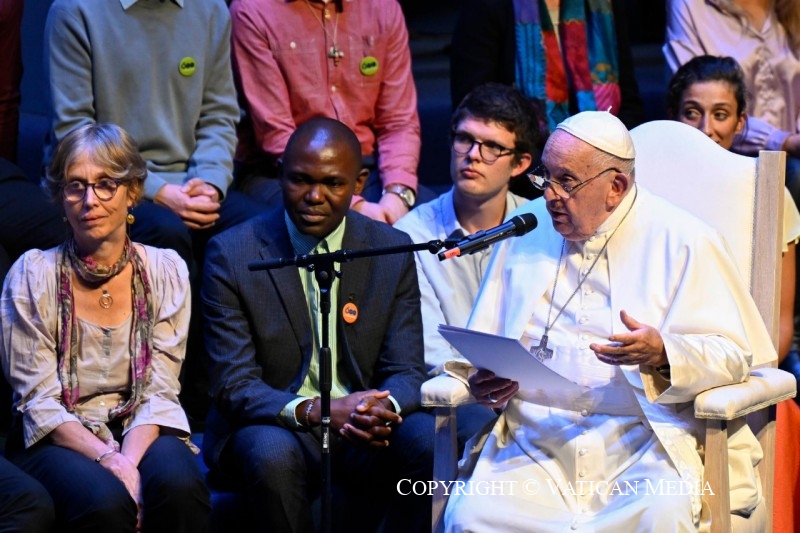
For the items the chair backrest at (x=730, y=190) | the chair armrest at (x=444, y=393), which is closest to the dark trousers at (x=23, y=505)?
the chair armrest at (x=444, y=393)

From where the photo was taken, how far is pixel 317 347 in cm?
457

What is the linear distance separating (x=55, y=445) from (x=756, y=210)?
2.38m

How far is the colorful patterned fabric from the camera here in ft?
19.9

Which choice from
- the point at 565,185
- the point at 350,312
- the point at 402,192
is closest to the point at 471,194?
the point at 402,192

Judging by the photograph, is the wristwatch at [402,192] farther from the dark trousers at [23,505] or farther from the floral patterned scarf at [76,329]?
the dark trousers at [23,505]

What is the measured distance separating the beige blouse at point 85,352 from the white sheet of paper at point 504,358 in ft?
3.44

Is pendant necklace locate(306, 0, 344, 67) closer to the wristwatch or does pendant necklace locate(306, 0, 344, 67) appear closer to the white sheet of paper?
the wristwatch

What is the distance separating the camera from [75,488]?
→ 3.98 metres

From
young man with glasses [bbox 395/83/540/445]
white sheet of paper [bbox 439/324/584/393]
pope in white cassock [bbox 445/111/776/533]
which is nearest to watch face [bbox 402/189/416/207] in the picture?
young man with glasses [bbox 395/83/540/445]

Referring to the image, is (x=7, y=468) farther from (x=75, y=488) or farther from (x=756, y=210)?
(x=756, y=210)

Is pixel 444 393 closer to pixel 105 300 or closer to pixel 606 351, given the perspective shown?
pixel 606 351

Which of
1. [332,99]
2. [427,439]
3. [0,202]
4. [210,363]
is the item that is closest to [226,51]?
[332,99]

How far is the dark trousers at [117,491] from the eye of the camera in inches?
155

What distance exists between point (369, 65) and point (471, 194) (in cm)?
107
